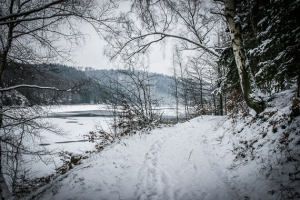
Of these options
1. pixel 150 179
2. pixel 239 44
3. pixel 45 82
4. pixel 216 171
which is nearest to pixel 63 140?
pixel 45 82

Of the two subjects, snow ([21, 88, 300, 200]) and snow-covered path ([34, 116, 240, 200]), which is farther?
snow-covered path ([34, 116, 240, 200])

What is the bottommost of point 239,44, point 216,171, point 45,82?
point 216,171

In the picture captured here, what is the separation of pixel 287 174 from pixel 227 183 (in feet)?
3.55

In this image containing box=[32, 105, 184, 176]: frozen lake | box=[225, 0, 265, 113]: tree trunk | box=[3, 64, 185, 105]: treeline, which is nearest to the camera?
box=[225, 0, 265, 113]: tree trunk

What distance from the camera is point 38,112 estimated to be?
16.6 ft

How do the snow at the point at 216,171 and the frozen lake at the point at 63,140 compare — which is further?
the frozen lake at the point at 63,140

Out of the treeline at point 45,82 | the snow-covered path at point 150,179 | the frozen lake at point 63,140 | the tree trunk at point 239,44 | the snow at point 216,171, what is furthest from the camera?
the frozen lake at point 63,140

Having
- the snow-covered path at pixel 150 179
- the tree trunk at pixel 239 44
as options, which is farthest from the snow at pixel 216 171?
the tree trunk at pixel 239 44

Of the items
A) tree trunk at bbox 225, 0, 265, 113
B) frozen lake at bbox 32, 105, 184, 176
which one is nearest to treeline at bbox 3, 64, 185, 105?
frozen lake at bbox 32, 105, 184, 176

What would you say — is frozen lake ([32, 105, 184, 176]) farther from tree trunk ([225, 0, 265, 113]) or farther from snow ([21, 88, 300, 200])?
tree trunk ([225, 0, 265, 113])

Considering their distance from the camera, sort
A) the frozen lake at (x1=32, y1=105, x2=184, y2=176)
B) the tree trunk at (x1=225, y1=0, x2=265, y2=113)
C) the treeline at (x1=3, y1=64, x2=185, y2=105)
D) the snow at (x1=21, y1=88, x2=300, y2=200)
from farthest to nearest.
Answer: the frozen lake at (x1=32, y1=105, x2=184, y2=176)
the treeline at (x1=3, y1=64, x2=185, y2=105)
the tree trunk at (x1=225, y1=0, x2=265, y2=113)
the snow at (x1=21, y1=88, x2=300, y2=200)

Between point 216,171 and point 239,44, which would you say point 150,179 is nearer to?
point 216,171

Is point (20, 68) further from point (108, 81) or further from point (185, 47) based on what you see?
point (185, 47)

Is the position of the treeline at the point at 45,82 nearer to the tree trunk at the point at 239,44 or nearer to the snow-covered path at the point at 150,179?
the snow-covered path at the point at 150,179
